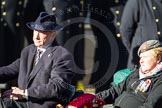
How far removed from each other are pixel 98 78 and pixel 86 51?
575mm

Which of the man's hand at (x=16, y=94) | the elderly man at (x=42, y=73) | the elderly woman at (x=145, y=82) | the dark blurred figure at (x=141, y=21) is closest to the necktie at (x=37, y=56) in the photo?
the elderly man at (x=42, y=73)

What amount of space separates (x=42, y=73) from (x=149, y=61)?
864 mm

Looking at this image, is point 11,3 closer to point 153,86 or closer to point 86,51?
point 86,51

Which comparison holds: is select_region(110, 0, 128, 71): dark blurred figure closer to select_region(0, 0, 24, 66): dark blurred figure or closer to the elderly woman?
select_region(0, 0, 24, 66): dark blurred figure

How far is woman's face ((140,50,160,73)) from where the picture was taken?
4.75 metres

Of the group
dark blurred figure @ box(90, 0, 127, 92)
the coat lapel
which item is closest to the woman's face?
the coat lapel

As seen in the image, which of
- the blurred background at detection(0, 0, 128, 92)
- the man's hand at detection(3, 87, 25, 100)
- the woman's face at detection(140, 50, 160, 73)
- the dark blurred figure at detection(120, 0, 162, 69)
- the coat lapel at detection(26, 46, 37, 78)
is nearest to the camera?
the man's hand at detection(3, 87, 25, 100)

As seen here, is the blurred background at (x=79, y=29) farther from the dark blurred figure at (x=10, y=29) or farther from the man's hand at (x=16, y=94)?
the man's hand at (x=16, y=94)

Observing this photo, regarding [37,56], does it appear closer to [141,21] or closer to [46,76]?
[46,76]

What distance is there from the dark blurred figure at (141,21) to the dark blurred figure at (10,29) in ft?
4.07

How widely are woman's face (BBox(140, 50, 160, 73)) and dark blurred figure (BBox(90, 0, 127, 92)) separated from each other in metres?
2.00

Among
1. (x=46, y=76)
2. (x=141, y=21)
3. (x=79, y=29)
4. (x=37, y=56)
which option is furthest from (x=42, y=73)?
(x=79, y=29)

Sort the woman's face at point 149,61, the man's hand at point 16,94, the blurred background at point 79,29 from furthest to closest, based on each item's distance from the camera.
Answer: the blurred background at point 79,29, the woman's face at point 149,61, the man's hand at point 16,94

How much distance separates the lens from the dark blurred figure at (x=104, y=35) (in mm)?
6840
